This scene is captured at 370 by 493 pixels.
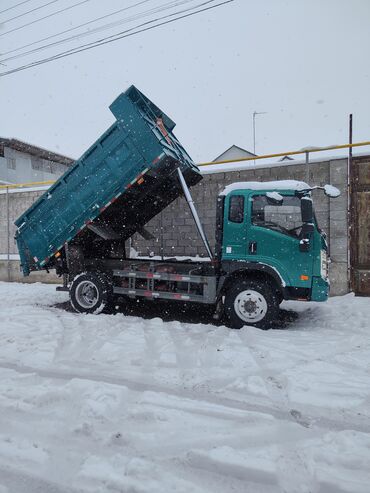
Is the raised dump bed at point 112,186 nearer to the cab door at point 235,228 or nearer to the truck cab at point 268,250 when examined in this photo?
the cab door at point 235,228

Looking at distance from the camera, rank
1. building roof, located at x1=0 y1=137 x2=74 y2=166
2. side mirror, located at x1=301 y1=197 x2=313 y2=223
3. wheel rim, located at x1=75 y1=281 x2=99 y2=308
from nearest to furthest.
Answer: side mirror, located at x1=301 y1=197 x2=313 y2=223 < wheel rim, located at x1=75 y1=281 x2=99 y2=308 < building roof, located at x1=0 y1=137 x2=74 y2=166

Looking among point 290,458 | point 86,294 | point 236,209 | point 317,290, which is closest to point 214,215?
point 236,209

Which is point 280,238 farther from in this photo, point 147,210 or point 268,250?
point 147,210

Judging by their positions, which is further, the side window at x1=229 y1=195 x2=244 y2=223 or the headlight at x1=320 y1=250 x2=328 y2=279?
the side window at x1=229 y1=195 x2=244 y2=223

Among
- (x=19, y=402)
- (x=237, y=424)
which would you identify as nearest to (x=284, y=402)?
(x=237, y=424)

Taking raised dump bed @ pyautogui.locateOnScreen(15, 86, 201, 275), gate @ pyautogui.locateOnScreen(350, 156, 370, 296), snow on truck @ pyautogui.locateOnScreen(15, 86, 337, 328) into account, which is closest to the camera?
A: snow on truck @ pyautogui.locateOnScreen(15, 86, 337, 328)

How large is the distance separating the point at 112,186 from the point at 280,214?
10.0 feet

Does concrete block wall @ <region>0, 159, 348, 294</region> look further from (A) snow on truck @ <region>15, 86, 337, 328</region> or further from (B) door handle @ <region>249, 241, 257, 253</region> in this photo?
(B) door handle @ <region>249, 241, 257, 253</region>

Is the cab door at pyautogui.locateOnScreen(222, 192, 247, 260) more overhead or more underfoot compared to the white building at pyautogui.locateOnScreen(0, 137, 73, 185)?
more underfoot

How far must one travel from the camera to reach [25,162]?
29.4 metres

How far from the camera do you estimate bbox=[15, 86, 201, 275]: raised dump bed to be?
6.10 meters

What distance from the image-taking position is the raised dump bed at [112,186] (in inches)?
240

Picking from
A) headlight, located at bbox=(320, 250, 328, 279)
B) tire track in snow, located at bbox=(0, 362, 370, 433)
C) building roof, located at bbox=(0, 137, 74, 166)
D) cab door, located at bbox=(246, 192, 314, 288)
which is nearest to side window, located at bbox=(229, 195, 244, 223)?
cab door, located at bbox=(246, 192, 314, 288)

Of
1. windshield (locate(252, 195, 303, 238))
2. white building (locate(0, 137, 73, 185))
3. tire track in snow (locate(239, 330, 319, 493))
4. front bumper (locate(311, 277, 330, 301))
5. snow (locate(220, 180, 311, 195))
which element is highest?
Result: white building (locate(0, 137, 73, 185))
